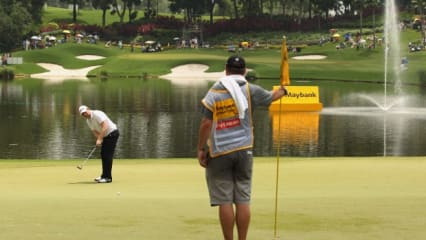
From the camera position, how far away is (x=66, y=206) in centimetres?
1362

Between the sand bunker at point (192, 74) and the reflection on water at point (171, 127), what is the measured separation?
30.3 meters

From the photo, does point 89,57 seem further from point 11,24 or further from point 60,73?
point 11,24

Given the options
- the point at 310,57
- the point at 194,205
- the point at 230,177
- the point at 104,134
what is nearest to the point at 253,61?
the point at 310,57

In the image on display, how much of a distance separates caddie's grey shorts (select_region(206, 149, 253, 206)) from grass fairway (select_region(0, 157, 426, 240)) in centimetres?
83

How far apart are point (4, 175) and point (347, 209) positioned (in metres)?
10.4

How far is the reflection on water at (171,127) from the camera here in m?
36.2

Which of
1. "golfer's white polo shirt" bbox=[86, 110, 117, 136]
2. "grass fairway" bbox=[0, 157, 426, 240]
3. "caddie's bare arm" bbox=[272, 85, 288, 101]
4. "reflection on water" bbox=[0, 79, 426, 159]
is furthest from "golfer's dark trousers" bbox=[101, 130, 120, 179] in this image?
"reflection on water" bbox=[0, 79, 426, 159]

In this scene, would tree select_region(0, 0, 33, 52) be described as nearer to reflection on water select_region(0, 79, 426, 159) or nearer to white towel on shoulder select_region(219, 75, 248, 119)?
reflection on water select_region(0, 79, 426, 159)

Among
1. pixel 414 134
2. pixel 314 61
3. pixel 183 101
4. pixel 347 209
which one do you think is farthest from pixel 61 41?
pixel 347 209

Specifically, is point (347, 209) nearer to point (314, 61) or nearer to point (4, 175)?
point (4, 175)

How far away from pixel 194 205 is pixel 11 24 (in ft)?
363

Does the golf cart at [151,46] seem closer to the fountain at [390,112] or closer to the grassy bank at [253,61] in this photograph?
the grassy bank at [253,61]

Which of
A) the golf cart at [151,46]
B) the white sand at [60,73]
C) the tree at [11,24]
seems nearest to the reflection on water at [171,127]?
the white sand at [60,73]

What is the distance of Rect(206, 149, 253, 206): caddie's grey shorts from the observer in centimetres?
1030
